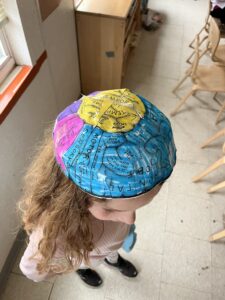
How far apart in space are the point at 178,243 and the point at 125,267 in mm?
390

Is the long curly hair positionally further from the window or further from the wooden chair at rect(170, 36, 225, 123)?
the wooden chair at rect(170, 36, 225, 123)

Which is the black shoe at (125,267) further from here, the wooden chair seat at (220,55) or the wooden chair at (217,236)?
the wooden chair seat at (220,55)

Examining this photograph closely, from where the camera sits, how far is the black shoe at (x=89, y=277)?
1420 mm

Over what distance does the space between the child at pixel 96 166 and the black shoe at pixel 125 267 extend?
80 centimetres

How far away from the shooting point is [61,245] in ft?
2.45

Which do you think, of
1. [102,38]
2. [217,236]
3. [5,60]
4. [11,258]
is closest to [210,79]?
[102,38]

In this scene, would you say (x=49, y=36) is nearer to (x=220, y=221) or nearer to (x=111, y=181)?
(x=111, y=181)

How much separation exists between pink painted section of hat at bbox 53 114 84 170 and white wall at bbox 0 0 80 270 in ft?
2.35

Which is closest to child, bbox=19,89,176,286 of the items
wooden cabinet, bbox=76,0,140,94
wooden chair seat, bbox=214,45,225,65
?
wooden cabinet, bbox=76,0,140,94

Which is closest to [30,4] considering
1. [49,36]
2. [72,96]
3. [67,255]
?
[49,36]

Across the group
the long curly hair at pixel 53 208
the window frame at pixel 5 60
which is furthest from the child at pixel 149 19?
the long curly hair at pixel 53 208

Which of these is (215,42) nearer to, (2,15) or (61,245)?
(2,15)

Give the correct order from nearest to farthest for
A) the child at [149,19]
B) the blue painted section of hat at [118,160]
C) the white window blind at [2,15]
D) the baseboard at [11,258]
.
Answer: the blue painted section of hat at [118,160] → the white window blind at [2,15] → the baseboard at [11,258] → the child at [149,19]

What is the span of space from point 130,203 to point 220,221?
1382 mm
